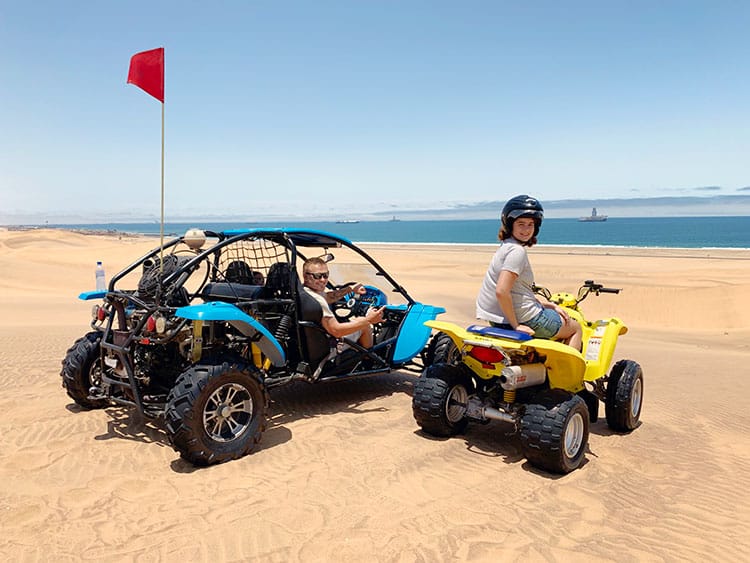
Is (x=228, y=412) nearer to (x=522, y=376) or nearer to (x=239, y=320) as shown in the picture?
(x=239, y=320)

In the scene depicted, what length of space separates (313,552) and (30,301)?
45.8 ft

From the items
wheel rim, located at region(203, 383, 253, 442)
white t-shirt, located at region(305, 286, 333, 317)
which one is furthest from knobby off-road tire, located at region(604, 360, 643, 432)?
wheel rim, located at region(203, 383, 253, 442)

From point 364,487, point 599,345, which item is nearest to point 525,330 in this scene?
point 599,345

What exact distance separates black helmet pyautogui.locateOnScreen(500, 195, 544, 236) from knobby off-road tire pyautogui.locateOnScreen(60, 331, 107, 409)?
13.0 ft

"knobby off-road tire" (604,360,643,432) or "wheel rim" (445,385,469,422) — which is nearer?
"wheel rim" (445,385,469,422)

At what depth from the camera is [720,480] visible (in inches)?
173

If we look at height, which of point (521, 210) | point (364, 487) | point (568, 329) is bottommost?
point (364, 487)

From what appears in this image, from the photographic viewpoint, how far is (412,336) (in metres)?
6.63

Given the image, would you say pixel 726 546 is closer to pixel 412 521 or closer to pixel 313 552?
pixel 412 521

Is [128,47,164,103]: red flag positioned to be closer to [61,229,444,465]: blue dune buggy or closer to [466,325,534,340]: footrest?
[61,229,444,465]: blue dune buggy

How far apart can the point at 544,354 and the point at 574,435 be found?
2.18ft

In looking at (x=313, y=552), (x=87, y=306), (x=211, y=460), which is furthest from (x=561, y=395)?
A: (x=87, y=306)

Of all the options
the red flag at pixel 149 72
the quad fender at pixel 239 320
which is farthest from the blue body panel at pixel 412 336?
the red flag at pixel 149 72

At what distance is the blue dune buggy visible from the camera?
4.43 m
